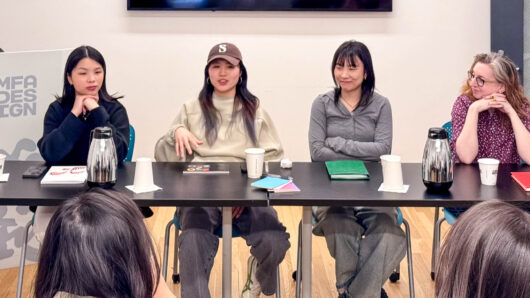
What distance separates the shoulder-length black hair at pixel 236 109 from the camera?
3336 mm

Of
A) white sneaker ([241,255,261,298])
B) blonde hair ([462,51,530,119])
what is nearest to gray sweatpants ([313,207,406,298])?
white sneaker ([241,255,261,298])

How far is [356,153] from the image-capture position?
3.34 metres

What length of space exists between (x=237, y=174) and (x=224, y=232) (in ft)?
0.91

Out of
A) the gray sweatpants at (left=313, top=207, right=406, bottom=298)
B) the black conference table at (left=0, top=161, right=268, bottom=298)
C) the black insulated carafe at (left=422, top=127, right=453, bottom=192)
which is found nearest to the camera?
the black conference table at (left=0, top=161, right=268, bottom=298)

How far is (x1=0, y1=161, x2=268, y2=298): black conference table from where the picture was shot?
2.55m

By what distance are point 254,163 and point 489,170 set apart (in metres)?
0.90

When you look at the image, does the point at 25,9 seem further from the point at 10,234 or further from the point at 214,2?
the point at 10,234

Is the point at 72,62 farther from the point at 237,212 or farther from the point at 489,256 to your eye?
the point at 489,256

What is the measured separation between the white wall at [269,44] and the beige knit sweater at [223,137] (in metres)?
1.49

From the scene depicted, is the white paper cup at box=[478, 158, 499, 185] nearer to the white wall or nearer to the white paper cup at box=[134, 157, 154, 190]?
the white paper cup at box=[134, 157, 154, 190]

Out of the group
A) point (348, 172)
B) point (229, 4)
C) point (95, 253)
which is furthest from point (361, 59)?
point (95, 253)

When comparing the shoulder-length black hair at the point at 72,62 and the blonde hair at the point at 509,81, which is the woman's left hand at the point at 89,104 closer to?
the shoulder-length black hair at the point at 72,62

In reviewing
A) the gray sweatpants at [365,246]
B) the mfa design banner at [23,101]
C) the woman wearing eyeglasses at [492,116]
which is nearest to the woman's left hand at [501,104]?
the woman wearing eyeglasses at [492,116]

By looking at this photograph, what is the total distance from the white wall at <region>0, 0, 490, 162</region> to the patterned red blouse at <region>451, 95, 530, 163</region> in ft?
5.34
